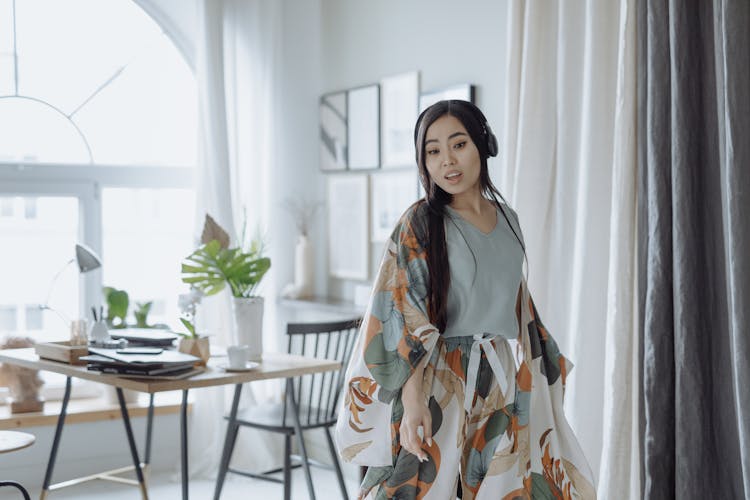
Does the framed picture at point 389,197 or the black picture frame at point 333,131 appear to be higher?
the black picture frame at point 333,131

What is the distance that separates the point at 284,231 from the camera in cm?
450

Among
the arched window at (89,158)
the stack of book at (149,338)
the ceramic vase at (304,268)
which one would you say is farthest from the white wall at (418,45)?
the stack of book at (149,338)

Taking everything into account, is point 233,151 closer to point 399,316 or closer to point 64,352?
point 64,352

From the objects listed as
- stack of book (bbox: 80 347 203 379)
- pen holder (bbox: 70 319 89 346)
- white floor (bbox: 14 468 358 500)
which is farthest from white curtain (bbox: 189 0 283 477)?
stack of book (bbox: 80 347 203 379)

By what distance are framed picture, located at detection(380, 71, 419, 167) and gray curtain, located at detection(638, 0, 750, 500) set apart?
1.43 metres

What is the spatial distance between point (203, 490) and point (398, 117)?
1795mm

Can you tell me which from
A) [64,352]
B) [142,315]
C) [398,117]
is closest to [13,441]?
[64,352]

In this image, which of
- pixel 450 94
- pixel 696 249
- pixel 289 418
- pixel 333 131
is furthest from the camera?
pixel 333 131

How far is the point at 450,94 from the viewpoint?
3.62 m

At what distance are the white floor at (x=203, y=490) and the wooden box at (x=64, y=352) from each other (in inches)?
35.7

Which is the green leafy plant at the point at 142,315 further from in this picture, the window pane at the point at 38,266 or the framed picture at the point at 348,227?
the framed picture at the point at 348,227

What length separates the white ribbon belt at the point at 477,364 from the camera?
196 cm

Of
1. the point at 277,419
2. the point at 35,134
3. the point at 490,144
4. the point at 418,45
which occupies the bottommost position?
the point at 277,419

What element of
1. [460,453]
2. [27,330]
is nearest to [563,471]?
[460,453]
